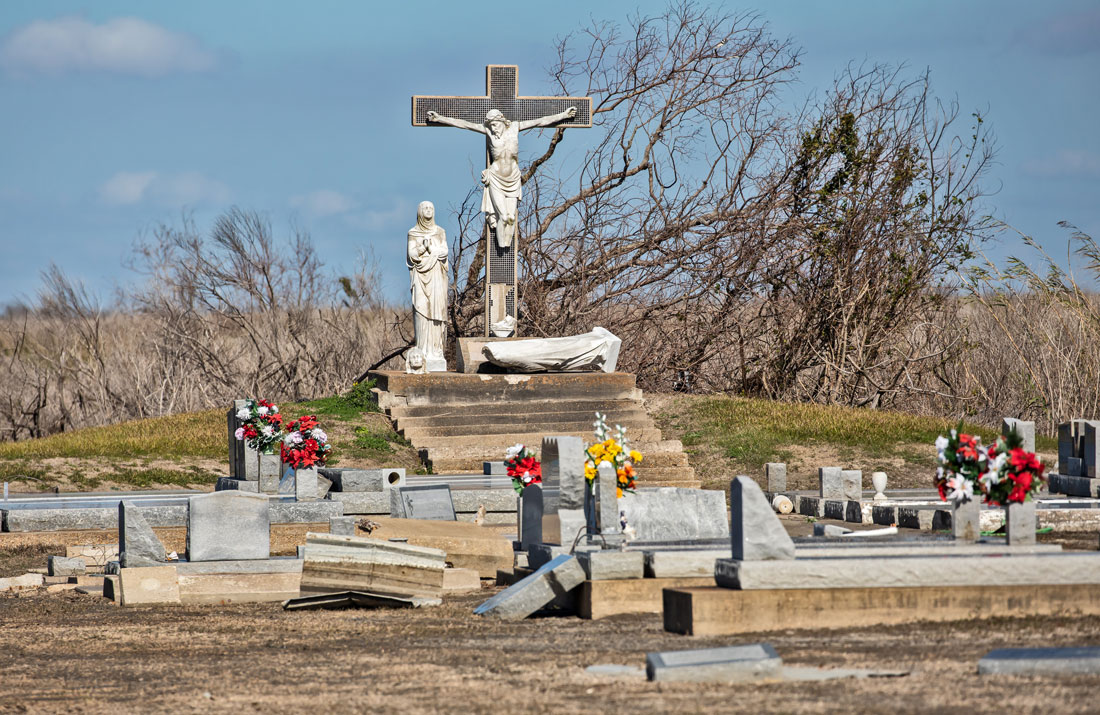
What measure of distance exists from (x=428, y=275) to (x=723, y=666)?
42.5 ft

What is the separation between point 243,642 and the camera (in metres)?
7.32

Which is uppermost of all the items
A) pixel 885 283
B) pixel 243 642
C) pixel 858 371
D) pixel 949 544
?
pixel 885 283

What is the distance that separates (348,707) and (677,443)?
11442mm

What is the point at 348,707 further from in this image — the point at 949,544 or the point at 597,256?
the point at 597,256

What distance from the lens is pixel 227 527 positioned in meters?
9.55

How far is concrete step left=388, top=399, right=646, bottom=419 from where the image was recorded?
1691cm

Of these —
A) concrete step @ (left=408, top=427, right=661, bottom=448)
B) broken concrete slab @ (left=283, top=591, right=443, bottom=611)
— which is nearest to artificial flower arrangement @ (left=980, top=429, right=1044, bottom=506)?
broken concrete slab @ (left=283, top=591, right=443, bottom=611)

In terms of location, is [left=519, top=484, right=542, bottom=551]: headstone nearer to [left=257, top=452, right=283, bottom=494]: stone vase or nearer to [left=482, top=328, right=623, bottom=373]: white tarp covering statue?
[left=257, top=452, right=283, bottom=494]: stone vase

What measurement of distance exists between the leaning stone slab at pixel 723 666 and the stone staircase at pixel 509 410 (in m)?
10.4

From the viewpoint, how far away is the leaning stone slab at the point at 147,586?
→ 29.8 feet

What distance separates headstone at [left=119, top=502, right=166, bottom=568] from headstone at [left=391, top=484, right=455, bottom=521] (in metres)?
2.57

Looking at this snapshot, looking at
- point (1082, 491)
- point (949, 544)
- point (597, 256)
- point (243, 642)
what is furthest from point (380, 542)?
point (597, 256)

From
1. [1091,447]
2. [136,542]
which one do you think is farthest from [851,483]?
[136,542]

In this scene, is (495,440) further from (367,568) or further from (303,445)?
(367,568)
